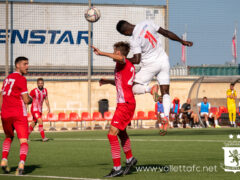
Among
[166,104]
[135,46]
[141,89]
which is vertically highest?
[135,46]

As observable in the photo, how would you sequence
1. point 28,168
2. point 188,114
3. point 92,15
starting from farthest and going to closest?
point 188,114, point 92,15, point 28,168

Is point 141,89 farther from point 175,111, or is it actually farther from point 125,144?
point 175,111

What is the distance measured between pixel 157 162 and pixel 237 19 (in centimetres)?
1985

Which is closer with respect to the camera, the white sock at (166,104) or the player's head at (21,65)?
the player's head at (21,65)

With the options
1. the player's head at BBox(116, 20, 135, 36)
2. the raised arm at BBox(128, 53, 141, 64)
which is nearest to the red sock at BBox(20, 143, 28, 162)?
the raised arm at BBox(128, 53, 141, 64)

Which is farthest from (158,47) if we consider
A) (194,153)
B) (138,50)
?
(194,153)

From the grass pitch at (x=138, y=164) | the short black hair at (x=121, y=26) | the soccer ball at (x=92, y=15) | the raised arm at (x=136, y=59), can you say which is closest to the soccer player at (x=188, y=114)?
the soccer ball at (x=92, y=15)

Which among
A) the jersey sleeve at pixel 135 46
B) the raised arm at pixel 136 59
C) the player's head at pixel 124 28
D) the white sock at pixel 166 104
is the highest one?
the player's head at pixel 124 28

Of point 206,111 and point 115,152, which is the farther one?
point 206,111

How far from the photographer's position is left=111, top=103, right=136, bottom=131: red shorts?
795 cm

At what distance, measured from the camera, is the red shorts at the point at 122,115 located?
7945 mm

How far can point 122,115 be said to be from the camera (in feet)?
26.2

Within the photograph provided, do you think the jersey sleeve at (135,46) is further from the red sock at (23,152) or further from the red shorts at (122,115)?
the red sock at (23,152)

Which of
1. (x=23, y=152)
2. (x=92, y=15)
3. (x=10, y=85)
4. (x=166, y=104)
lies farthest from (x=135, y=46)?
(x=92, y=15)
